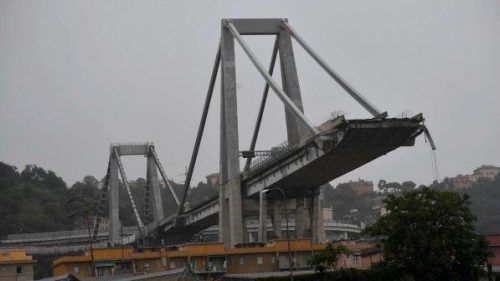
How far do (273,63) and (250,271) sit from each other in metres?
38.4

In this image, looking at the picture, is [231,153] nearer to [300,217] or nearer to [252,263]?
[300,217]

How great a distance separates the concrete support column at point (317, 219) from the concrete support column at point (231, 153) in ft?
30.6

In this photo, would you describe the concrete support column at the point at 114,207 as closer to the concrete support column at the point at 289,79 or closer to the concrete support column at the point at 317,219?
the concrete support column at the point at 317,219

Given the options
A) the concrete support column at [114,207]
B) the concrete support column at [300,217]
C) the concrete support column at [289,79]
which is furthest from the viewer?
the concrete support column at [114,207]

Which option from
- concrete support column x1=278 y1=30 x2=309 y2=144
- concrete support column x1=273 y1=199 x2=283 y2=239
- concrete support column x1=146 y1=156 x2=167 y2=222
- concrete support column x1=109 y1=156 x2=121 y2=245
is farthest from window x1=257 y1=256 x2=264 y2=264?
concrete support column x1=146 y1=156 x2=167 y2=222

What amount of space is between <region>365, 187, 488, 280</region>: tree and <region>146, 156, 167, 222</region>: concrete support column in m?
98.9

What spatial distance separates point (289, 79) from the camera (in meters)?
100

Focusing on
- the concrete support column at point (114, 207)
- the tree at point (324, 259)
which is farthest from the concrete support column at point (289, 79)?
the concrete support column at point (114, 207)

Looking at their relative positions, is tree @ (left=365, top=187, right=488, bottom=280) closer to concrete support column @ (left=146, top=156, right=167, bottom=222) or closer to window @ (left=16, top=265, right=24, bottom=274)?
window @ (left=16, top=265, right=24, bottom=274)

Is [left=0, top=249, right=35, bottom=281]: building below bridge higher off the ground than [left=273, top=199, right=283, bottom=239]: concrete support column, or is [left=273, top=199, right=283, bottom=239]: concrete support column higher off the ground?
[left=273, top=199, right=283, bottom=239]: concrete support column

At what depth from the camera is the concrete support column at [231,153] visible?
95938mm

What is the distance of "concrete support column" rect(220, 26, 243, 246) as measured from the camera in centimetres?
9594

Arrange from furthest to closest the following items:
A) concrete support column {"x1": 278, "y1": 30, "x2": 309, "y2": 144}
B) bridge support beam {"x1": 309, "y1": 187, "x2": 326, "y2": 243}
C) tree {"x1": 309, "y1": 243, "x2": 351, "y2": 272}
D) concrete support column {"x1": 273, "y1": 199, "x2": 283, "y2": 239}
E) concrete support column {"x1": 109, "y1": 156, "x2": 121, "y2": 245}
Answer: concrete support column {"x1": 109, "y1": 156, "x2": 121, "y2": 245}, bridge support beam {"x1": 309, "y1": 187, "x2": 326, "y2": 243}, concrete support column {"x1": 273, "y1": 199, "x2": 283, "y2": 239}, concrete support column {"x1": 278, "y1": 30, "x2": 309, "y2": 144}, tree {"x1": 309, "y1": 243, "x2": 351, "y2": 272}

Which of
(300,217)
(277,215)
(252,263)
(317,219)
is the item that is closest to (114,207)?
(277,215)
